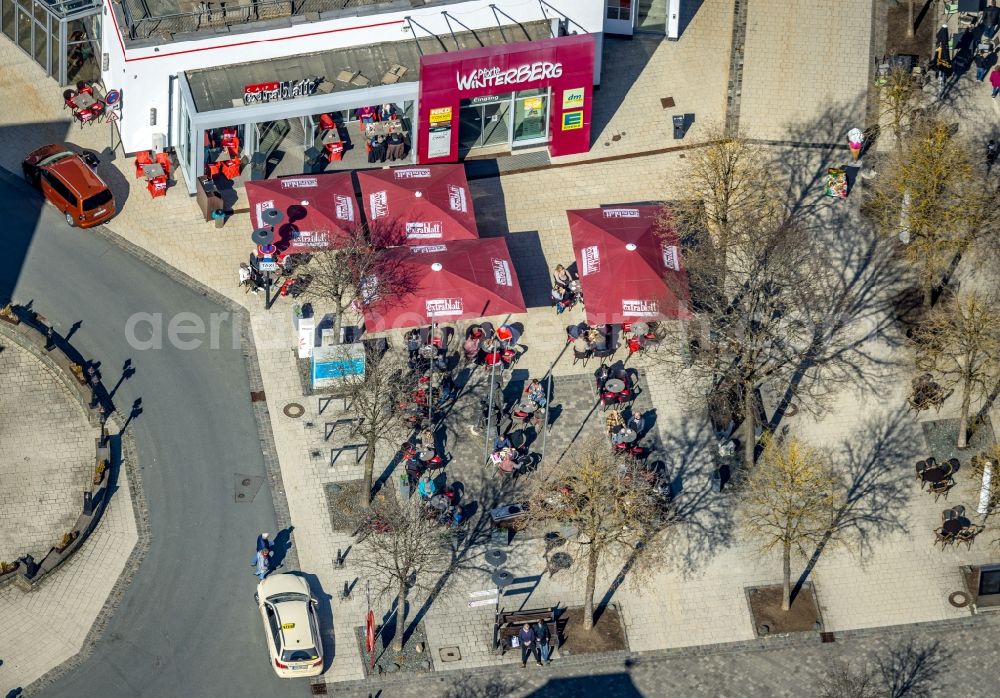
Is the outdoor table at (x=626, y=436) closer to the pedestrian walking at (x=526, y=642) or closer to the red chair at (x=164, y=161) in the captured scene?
the pedestrian walking at (x=526, y=642)

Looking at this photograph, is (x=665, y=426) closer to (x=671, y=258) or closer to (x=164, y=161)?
(x=671, y=258)

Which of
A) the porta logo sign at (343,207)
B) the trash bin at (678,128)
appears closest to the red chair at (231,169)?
the porta logo sign at (343,207)

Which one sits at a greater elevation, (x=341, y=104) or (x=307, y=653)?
(x=341, y=104)

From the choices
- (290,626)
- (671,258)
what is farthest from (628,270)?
(290,626)

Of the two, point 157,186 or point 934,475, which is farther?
point 157,186

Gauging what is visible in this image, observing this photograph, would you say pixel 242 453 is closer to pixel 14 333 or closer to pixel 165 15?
pixel 14 333

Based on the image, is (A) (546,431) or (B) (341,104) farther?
(B) (341,104)

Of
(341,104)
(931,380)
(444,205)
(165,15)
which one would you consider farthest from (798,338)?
(165,15)

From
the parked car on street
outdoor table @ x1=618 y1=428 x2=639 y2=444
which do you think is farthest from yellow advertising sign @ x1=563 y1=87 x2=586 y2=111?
the parked car on street
